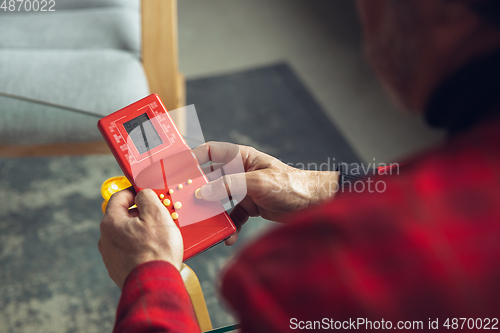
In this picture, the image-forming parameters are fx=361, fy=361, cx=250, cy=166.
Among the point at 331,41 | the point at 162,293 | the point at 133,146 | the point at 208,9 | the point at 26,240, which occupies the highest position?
the point at 208,9

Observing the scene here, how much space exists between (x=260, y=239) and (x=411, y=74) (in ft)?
0.51

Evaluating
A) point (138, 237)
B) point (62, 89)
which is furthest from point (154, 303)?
point (62, 89)

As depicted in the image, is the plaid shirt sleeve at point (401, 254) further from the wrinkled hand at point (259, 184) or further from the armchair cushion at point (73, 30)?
the armchair cushion at point (73, 30)

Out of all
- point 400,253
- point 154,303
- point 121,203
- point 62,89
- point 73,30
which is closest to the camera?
point 400,253

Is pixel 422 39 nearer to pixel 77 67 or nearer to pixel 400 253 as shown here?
pixel 400 253

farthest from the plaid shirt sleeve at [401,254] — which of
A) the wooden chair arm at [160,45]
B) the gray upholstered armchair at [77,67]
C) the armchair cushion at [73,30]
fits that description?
the armchair cushion at [73,30]

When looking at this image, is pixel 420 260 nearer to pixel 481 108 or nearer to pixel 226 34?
pixel 481 108

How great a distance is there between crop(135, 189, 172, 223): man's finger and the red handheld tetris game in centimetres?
5

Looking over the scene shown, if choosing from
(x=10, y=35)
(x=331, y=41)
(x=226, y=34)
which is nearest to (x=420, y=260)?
(x=10, y=35)

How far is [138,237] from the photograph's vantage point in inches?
15.8

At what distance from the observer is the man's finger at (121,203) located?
0.44 metres

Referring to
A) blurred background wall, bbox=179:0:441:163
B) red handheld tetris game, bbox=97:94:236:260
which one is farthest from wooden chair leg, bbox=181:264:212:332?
blurred background wall, bbox=179:0:441:163

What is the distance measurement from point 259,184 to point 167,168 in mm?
136

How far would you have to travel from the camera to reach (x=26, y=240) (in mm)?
929
